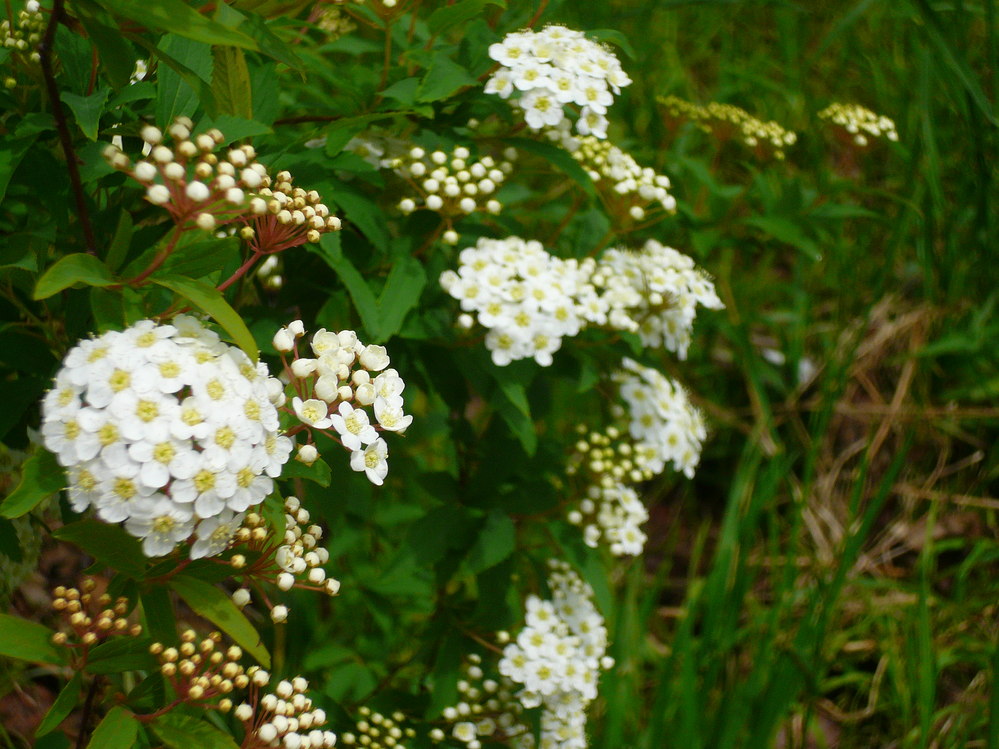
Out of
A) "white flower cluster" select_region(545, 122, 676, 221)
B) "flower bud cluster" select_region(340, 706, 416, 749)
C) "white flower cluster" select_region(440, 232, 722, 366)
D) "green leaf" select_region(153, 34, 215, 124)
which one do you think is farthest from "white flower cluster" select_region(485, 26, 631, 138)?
"flower bud cluster" select_region(340, 706, 416, 749)

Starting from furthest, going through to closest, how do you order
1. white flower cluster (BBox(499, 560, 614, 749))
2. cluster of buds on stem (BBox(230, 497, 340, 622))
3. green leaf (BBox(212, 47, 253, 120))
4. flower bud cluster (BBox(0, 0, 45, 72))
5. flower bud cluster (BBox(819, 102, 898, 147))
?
flower bud cluster (BBox(819, 102, 898, 147)), white flower cluster (BBox(499, 560, 614, 749)), green leaf (BBox(212, 47, 253, 120)), flower bud cluster (BBox(0, 0, 45, 72)), cluster of buds on stem (BBox(230, 497, 340, 622))

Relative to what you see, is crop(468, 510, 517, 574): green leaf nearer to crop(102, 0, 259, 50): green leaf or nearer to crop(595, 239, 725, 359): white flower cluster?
crop(595, 239, 725, 359): white flower cluster

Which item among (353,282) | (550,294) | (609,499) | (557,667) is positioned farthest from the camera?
(609,499)

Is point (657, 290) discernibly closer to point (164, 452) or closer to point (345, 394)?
point (345, 394)

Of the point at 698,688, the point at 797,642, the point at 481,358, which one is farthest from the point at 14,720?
the point at 797,642

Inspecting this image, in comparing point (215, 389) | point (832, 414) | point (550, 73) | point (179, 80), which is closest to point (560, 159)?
point (550, 73)

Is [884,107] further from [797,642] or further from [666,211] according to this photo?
[797,642]

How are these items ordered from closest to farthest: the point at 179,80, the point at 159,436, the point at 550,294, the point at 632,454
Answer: the point at 159,436 < the point at 179,80 < the point at 550,294 < the point at 632,454
